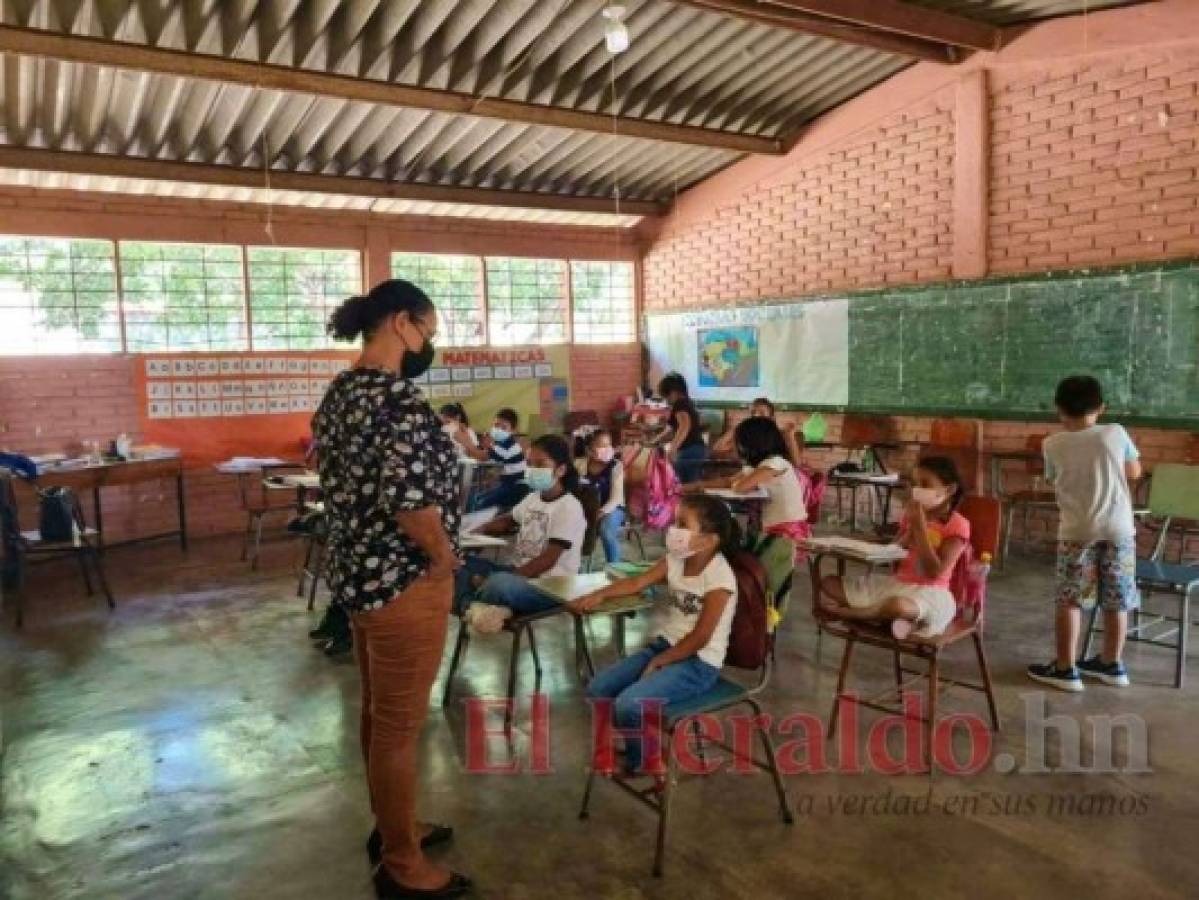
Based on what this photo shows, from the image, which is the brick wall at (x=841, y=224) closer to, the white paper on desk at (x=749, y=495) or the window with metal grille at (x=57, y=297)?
the white paper on desk at (x=749, y=495)

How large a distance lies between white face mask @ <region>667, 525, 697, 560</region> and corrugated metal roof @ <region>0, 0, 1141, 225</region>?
4.11 m

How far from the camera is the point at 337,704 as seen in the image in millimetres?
4109

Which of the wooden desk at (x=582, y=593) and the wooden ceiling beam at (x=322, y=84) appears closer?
the wooden desk at (x=582, y=593)

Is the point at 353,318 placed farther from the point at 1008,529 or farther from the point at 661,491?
the point at 1008,529

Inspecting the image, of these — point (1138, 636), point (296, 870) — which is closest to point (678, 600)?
point (296, 870)

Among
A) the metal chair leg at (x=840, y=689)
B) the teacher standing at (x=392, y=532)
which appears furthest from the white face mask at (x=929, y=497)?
the teacher standing at (x=392, y=532)

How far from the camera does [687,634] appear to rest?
2918 mm

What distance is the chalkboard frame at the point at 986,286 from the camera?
598 cm

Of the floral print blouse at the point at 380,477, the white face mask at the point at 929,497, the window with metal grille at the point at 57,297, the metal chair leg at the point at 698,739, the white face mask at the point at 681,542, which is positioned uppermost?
the window with metal grille at the point at 57,297

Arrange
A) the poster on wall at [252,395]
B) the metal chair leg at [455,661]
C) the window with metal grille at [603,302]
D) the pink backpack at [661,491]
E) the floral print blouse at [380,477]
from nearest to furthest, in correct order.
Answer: the floral print blouse at [380,477], the metal chair leg at [455,661], the pink backpack at [661,491], the poster on wall at [252,395], the window with metal grille at [603,302]

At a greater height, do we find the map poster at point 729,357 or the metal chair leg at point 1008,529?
the map poster at point 729,357

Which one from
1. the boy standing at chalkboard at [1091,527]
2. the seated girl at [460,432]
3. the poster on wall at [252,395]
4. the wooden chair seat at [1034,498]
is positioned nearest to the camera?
the boy standing at chalkboard at [1091,527]

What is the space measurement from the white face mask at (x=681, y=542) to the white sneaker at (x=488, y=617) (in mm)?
848

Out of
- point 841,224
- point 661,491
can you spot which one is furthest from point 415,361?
point 841,224
